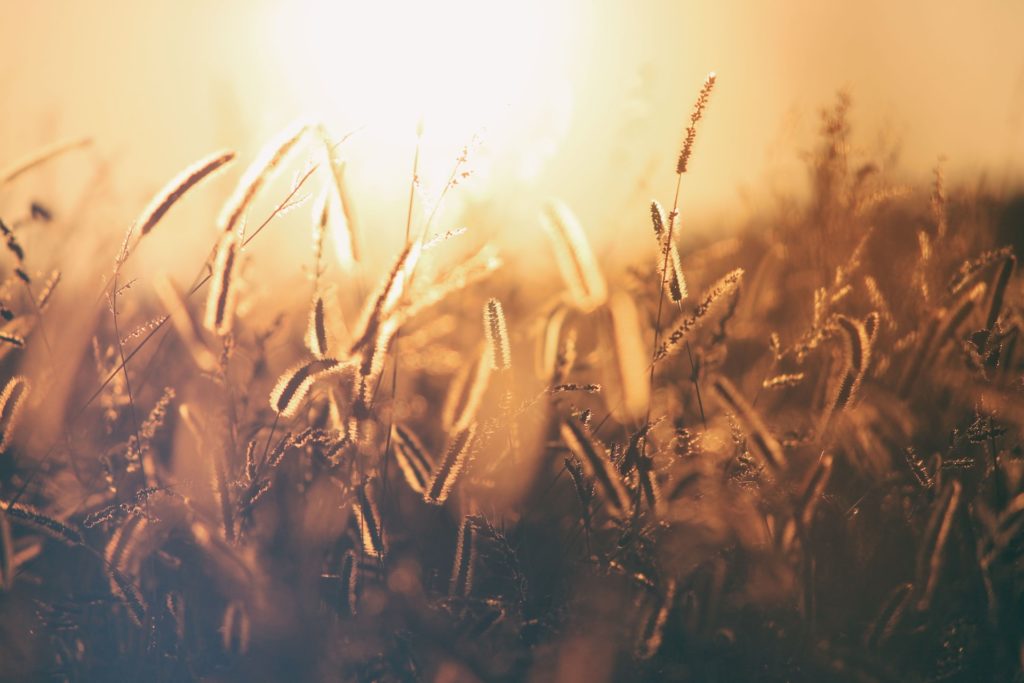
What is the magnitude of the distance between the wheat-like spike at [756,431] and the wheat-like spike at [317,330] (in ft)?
1.96

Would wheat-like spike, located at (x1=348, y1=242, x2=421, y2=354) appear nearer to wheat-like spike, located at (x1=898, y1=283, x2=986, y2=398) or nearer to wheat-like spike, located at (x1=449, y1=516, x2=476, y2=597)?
wheat-like spike, located at (x1=449, y1=516, x2=476, y2=597)

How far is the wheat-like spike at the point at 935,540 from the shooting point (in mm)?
1209

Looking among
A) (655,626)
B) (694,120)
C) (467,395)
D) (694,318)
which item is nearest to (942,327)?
(694,318)

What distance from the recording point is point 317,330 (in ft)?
3.55

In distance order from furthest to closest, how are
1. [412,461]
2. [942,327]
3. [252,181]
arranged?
[942,327] < [412,461] < [252,181]

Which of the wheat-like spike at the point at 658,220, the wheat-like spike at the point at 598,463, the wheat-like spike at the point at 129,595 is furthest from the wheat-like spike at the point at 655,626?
the wheat-like spike at the point at 129,595

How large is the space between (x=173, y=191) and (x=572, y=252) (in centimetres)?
54

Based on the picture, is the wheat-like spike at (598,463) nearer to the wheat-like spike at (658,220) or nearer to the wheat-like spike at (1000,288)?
the wheat-like spike at (658,220)

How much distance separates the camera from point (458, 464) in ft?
3.65

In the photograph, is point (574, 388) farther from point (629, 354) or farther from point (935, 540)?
point (935, 540)

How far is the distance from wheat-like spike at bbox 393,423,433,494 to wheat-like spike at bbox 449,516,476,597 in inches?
3.3

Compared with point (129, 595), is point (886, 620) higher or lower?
lower

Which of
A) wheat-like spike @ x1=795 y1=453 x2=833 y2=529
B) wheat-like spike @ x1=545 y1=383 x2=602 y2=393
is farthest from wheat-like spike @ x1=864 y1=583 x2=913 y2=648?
wheat-like spike @ x1=545 y1=383 x2=602 y2=393

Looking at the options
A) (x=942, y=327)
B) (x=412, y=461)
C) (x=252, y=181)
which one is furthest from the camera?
(x=942, y=327)
